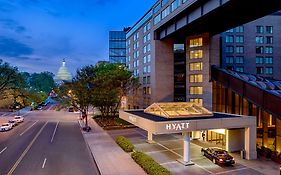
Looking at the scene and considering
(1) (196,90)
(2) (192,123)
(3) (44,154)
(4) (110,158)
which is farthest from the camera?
(1) (196,90)

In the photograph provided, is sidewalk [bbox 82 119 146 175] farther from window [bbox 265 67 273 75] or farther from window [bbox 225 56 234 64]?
window [bbox 265 67 273 75]

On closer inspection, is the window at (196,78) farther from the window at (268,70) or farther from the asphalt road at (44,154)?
the asphalt road at (44,154)

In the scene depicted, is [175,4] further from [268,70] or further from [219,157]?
[268,70]

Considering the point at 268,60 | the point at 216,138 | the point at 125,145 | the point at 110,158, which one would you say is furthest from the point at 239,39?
the point at 110,158

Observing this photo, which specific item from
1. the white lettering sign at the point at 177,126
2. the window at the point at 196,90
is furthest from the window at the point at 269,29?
the white lettering sign at the point at 177,126

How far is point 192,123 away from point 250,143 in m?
8.90

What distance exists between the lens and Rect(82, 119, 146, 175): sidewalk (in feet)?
79.8

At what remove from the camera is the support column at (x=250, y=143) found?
2977 cm

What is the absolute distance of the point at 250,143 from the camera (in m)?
30.0

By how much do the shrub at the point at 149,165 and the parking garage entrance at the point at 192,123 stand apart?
2.73 m

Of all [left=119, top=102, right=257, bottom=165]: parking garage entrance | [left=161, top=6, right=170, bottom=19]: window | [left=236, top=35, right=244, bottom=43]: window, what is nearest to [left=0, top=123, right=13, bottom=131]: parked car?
[left=119, top=102, right=257, bottom=165]: parking garage entrance

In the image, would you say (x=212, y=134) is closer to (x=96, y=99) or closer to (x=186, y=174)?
(x=186, y=174)

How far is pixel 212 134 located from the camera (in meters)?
38.7

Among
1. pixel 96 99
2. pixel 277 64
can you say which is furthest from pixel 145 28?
pixel 277 64
